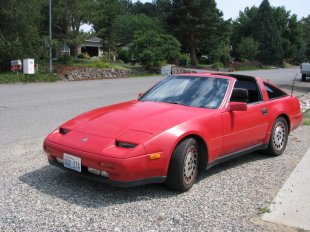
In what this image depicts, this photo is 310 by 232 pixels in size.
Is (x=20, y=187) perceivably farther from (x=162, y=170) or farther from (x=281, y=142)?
(x=281, y=142)

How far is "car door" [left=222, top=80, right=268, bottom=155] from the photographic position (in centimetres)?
545

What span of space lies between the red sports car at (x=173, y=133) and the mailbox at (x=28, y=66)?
62.2 ft

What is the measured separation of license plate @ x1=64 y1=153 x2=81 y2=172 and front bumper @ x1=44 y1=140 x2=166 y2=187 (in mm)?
38

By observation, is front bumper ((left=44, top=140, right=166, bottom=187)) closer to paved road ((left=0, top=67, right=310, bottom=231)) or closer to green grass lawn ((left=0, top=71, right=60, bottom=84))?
paved road ((left=0, top=67, right=310, bottom=231))

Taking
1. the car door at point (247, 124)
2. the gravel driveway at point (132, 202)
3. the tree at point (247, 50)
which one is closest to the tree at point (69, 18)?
the car door at point (247, 124)

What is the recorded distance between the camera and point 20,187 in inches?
187

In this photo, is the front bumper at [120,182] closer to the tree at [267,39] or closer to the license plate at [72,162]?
the license plate at [72,162]

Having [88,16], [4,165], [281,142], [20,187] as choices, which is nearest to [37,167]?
[4,165]

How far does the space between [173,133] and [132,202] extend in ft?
2.87

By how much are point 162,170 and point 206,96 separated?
1.55 m

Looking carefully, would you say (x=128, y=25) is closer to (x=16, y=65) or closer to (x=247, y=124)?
(x=16, y=65)

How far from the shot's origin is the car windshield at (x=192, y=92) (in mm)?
5551

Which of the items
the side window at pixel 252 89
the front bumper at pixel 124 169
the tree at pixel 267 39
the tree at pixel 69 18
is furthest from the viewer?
the tree at pixel 267 39

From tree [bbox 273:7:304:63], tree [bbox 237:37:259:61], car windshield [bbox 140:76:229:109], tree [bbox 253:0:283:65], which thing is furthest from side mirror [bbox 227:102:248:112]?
tree [bbox 273:7:304:63]
